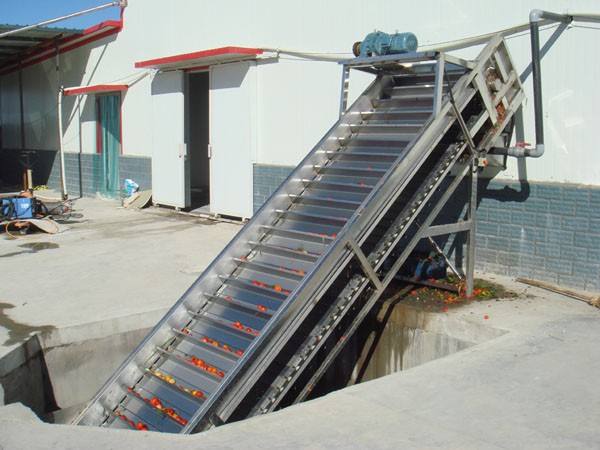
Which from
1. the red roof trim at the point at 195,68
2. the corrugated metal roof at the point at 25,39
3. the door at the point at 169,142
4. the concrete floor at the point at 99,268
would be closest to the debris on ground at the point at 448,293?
the concrete floor at the point at 99,268

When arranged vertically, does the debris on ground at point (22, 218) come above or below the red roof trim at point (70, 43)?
below

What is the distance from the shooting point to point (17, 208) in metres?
11.1

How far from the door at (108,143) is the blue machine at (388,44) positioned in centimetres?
925

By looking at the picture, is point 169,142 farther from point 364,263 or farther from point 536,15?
point 364,263

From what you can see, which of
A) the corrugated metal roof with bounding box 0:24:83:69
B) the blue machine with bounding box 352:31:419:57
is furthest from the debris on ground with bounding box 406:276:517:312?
the corrugated metal roof with bounding box 0:24:83:69

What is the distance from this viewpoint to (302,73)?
10.3m

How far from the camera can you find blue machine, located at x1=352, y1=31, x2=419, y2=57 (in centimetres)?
667

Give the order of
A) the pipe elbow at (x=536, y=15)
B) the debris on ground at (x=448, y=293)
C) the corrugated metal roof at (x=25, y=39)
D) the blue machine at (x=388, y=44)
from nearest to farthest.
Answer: the pipe elbow at (x=536, y=15) → the blue machine at (x=388, y=44) → the debris on ground at (x=448, y=293) → the corrugated metal roof at (x=25, y=39)

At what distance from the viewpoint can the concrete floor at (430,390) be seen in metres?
3.78

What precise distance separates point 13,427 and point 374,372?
12.7 ft

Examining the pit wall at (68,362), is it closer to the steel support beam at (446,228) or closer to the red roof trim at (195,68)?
the steel support beam at (446,228)

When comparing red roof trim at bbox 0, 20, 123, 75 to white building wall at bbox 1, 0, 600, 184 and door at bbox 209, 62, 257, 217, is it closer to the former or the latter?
white building wall at bbox 1, 0, 600, 184

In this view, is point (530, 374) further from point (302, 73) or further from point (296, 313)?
point (302, 73)

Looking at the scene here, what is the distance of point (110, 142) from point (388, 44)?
9.99 metres
